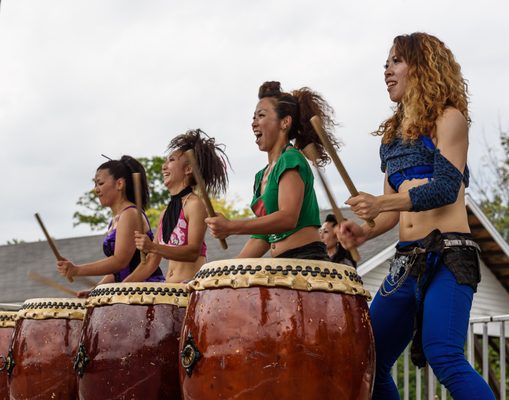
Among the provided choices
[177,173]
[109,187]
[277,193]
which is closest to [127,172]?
[109,187]

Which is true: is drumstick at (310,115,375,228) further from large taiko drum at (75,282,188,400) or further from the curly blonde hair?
large taiko drum at (75,282,188,400)

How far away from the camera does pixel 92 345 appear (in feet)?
14.3

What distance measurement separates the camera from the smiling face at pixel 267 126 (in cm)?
443

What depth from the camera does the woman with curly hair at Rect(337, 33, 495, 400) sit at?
3.58 metres

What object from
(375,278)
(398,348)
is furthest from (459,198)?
(375,278)

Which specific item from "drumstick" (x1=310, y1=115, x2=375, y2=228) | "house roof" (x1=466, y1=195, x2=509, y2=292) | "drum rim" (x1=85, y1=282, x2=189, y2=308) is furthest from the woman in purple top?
"house roof" (x1=466, y1=195, x2=509, y2=292)

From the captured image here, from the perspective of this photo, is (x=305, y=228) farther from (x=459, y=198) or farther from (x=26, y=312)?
(x=26, y=312)

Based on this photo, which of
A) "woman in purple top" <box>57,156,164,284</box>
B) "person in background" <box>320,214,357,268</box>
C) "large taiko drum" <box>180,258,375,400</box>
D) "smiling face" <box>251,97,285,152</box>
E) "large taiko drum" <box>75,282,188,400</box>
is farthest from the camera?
"person in background" <box>320,214,357,268</box>

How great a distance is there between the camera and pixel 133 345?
429 cm

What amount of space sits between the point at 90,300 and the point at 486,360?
2.91 metres

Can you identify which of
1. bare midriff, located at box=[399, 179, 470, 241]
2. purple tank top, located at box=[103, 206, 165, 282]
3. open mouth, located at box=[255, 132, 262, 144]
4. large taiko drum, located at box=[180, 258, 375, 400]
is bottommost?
large taiko drum, located at box=[180, 258, 375, 400]

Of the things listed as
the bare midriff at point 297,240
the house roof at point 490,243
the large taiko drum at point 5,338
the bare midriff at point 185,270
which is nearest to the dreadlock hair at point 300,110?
the bare midriff at point 297,240

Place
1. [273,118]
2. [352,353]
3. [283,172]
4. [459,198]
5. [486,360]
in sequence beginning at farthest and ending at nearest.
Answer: [486,360] → [273,118] → [283,172] → [459,198] → [352,353]

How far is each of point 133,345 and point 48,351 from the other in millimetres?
889
